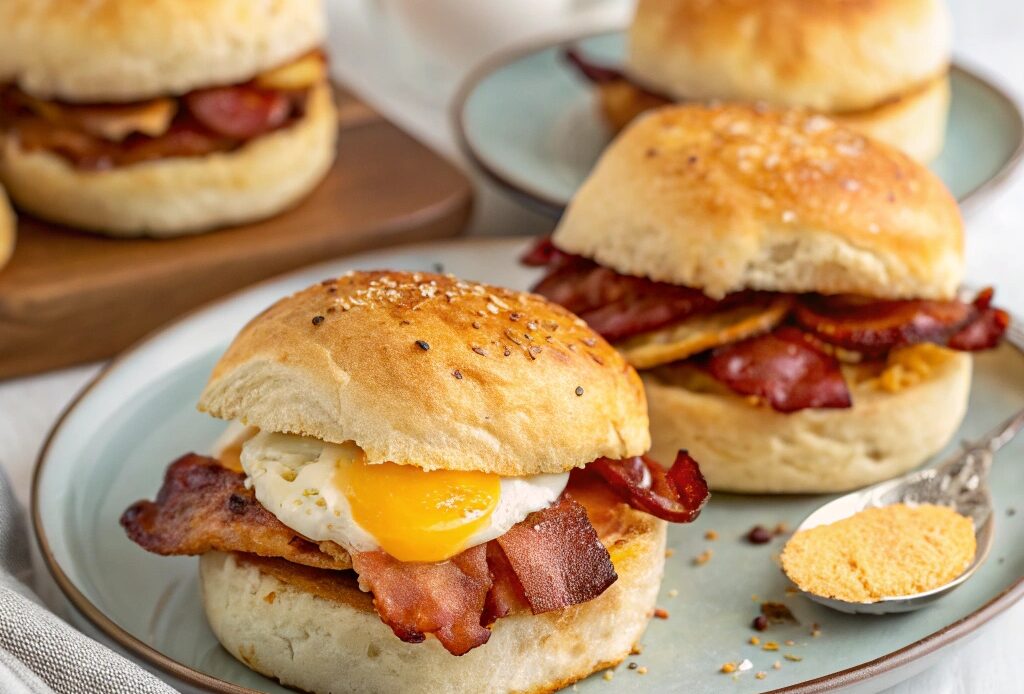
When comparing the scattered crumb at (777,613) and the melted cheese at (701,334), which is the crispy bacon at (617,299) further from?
the scattered crumb at (777,613)

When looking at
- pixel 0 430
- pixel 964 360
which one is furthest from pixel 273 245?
pixel 964 360

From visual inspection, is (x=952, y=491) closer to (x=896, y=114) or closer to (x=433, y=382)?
(x=433, y=382)

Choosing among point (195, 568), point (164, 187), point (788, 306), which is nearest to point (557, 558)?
point (195, 568)

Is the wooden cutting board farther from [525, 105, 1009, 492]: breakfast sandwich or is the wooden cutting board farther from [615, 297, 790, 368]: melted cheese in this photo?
[615, 297, 790, 368]: melted cheese

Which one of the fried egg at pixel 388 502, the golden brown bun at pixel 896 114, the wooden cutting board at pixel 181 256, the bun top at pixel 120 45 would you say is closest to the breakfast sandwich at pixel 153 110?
the bun top at pixel 120 45

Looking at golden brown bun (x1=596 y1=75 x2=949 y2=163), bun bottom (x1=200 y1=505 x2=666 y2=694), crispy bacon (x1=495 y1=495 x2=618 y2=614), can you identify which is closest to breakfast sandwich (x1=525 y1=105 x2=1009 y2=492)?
bun bottom (x1=200 y1=505 x2=666 y2=694)

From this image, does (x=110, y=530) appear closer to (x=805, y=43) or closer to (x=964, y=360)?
(x=964, y=360)
